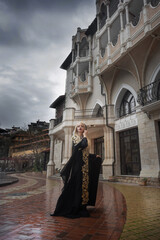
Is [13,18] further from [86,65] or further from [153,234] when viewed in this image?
[86,65]

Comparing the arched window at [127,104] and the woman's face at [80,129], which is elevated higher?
the arched window at [127,104]

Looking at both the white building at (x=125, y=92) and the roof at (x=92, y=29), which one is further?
the roof at (x=92, y=29)

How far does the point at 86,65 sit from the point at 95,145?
9579mm

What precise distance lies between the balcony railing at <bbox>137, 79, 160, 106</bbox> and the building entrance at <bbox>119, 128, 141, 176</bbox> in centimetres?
247

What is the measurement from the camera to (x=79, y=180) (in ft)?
10.3

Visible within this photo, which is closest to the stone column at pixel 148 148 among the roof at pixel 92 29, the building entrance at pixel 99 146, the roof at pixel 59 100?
the building entrance at pixel 99 146

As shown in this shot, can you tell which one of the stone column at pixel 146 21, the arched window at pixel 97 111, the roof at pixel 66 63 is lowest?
the arched window at pixel 97 111

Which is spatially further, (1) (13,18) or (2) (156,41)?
(2) (156,41)

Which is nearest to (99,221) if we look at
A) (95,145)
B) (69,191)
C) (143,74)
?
(69,191)

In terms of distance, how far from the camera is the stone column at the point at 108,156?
11648mm

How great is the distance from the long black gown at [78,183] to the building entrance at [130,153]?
8427 mm

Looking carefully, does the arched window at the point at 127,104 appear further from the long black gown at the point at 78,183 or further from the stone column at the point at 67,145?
the long black gown at the point at 78,183

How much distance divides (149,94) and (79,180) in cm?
867

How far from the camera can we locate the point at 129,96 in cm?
1277
